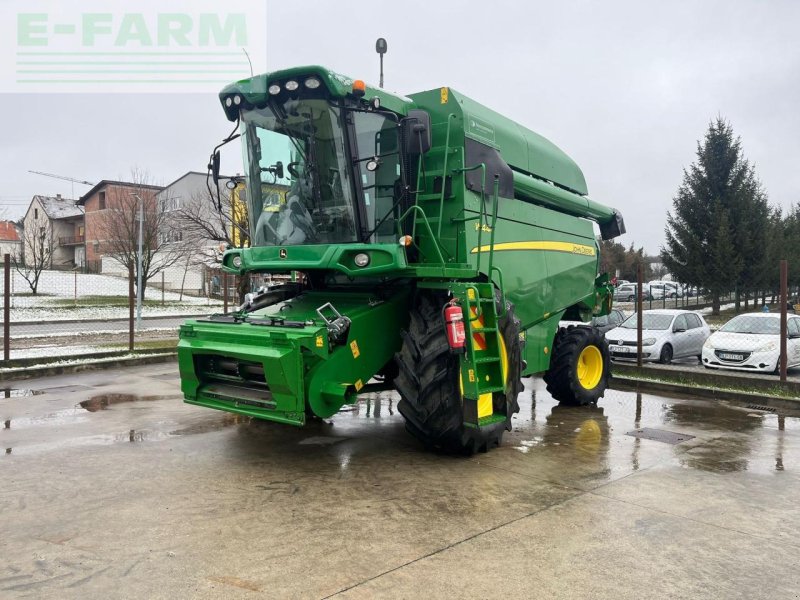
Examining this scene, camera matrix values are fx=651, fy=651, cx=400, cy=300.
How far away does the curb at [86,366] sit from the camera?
34.0 ft

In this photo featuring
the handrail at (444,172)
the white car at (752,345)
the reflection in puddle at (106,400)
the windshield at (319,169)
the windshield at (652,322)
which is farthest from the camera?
the windshield at (652,322)

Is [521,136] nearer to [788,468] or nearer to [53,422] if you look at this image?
[788,468]

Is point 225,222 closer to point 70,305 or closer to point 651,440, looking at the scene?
point 70,305

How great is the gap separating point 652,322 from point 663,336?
0.66 meters

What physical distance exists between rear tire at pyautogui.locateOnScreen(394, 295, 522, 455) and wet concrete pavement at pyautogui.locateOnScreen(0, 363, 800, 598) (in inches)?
10.1

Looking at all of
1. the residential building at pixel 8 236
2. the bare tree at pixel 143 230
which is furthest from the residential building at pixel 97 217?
the residential building at pixel 8 236

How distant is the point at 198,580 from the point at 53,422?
4756 millimetres

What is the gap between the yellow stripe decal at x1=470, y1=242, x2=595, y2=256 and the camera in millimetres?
6984

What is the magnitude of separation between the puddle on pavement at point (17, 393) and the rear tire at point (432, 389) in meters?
6.01

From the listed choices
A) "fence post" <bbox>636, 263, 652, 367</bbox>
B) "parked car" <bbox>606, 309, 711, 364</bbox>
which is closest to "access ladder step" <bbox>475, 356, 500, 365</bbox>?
"fence post" <bbox>636, 263, 652, 367</bbox>

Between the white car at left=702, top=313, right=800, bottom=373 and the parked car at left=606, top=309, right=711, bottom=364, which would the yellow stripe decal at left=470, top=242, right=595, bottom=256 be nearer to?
the parked car at left=606, top=309, right=711, bottom=364

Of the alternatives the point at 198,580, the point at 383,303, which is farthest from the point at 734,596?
the point at 383,303

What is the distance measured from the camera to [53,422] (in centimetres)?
734

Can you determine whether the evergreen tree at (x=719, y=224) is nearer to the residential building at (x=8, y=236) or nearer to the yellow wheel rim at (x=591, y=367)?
the yellow wheel rim at (x=591, y=367)
